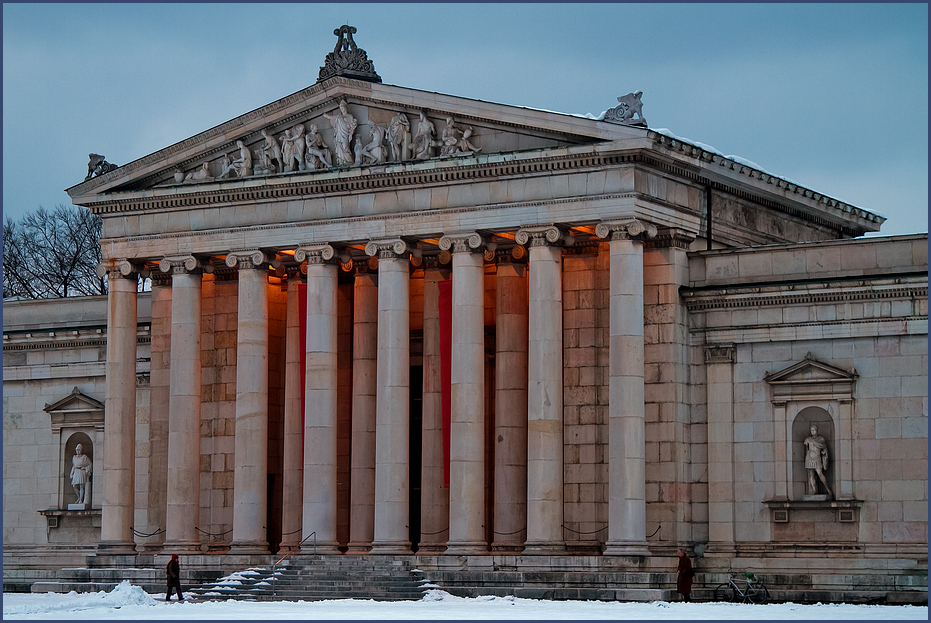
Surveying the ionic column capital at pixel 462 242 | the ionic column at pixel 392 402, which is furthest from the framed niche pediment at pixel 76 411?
the ionic column capital at pixel 462 242

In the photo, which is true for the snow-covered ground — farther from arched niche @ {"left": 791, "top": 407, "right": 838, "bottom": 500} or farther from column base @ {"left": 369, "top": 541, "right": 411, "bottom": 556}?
arched niche @ {"left": 791, "top": 407, "right": 838, "bottom": 500}

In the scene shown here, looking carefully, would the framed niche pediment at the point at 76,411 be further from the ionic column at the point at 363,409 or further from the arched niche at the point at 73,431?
the ionic column at the point at 363,409

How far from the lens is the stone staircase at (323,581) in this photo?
5106cm

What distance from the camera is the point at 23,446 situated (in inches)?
2680

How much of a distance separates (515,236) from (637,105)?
237 inches

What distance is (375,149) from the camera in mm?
56219

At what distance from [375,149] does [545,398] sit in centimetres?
1133

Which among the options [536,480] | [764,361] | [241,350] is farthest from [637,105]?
[241,350]

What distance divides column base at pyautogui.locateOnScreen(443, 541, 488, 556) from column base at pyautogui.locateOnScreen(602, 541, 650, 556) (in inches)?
179

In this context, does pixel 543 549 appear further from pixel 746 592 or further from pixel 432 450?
pixel 432 450

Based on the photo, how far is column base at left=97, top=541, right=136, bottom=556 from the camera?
59188mm

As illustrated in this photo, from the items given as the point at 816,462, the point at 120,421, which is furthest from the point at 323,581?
the point at 816,462

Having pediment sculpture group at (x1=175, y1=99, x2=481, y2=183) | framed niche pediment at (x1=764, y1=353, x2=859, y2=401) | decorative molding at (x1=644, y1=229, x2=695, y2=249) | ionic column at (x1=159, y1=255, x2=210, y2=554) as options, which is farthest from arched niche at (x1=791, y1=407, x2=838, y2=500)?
ionic column at (x1=159, y1=255, x2=210, y2=554)

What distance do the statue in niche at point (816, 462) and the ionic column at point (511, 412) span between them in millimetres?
9842
